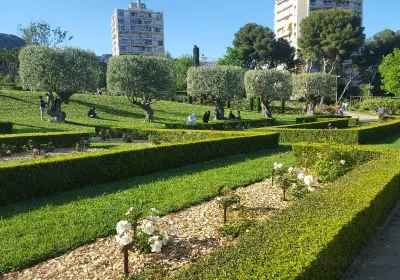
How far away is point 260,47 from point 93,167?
58628 mm

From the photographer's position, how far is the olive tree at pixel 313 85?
42.0 m

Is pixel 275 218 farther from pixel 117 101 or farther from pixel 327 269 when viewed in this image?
pixel 117 101

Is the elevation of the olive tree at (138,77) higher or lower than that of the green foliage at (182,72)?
lower

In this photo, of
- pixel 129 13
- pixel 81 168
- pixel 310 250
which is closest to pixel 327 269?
pixel 310 250

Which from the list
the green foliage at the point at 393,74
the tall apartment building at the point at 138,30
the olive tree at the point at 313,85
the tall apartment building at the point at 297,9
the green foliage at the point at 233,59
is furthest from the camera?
the tall apartment building at the point at 138,30

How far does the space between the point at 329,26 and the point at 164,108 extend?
113ft

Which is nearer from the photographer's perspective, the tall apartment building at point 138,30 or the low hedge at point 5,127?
the low hedge at point 5,127

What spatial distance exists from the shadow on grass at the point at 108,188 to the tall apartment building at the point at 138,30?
105 metres

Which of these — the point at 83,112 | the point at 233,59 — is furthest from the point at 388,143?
the point at 233,59

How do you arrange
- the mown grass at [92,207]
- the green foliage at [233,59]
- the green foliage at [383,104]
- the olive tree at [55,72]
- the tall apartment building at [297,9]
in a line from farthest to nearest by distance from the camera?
the tall apartment building at [297,9]
the green foliage at [233,59]
the green foliage at [383,104]
the olive tree at [55,72]
the mown grass at [92,207]

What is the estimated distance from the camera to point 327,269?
3.85 metres

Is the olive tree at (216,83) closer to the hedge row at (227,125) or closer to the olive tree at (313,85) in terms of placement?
the hedge row at (227,125)

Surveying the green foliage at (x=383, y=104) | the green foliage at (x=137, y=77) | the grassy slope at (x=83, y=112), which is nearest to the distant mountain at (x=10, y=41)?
the grassy slope at (x=83, y=112)

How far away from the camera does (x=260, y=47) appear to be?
209ft
